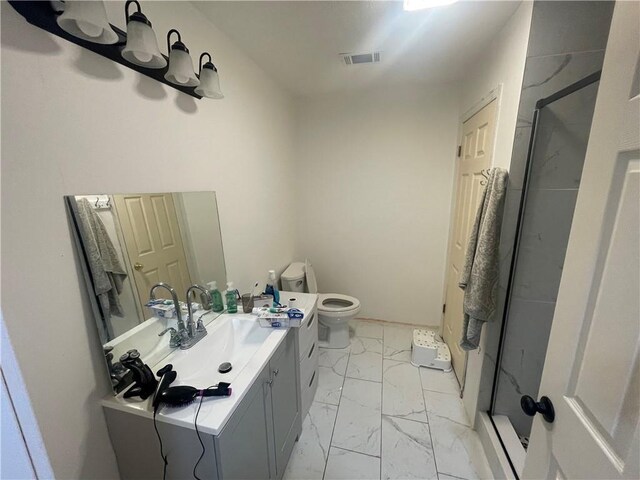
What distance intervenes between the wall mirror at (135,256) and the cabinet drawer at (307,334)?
1.81 feet

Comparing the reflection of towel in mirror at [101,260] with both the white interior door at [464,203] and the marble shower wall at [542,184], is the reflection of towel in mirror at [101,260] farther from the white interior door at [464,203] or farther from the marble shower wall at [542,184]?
the white interior door at [464,203]

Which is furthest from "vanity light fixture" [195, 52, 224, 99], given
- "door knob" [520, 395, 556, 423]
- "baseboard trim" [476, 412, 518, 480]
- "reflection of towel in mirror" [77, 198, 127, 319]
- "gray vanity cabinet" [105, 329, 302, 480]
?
"baseboard trim" [476, 412, 518, 480]

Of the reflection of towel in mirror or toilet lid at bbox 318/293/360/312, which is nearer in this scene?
the reflection of towel in mirror

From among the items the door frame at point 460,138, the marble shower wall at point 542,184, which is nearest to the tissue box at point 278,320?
the marble shower wall at point 542,184

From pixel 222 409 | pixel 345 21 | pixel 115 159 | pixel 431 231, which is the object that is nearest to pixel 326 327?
pixel 431 231

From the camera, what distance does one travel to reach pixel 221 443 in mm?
870

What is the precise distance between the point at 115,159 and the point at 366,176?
7.05ft

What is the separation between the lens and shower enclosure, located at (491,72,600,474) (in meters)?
1.29

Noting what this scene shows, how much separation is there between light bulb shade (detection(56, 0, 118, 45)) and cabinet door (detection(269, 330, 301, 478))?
1.31 m

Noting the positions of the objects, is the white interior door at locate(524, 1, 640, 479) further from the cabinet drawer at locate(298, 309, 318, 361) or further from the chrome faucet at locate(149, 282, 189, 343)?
the chrome faucet at locate(149, 282, 189, 343)

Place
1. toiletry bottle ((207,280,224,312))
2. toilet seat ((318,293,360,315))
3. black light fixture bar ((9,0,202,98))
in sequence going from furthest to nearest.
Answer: toilet seat ((318,293,360,315)), toiletry bottle ((207,280,224,312)), black light fixture bar ((9,0,202,98))

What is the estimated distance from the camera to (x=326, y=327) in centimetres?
259

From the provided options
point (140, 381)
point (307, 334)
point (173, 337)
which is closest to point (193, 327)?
point (173, 337)

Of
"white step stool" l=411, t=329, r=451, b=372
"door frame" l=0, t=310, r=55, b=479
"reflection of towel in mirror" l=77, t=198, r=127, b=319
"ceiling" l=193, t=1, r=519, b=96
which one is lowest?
"white step stool" l=411, t=329, r=451, b=372
